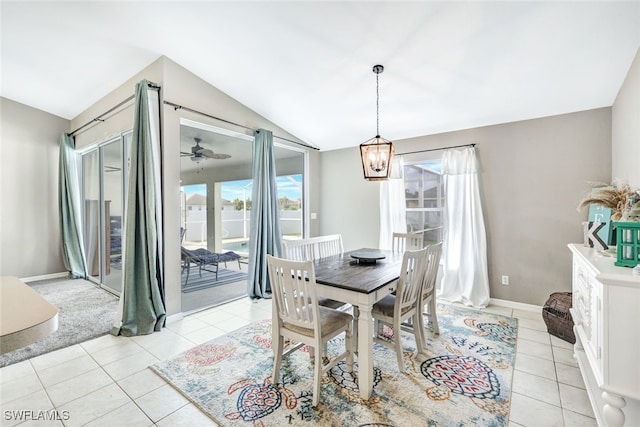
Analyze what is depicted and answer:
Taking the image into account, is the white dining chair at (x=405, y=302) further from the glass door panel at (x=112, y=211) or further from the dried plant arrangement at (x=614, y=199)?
the glass door panel at (x=112, y=211)

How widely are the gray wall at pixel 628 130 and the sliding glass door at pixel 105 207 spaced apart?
5.19 m

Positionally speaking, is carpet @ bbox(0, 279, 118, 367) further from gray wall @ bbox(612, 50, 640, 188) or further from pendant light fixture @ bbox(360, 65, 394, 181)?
gray wall @ bbox(612, 50, 640, 188)

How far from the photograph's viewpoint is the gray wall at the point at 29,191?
4.50 metres

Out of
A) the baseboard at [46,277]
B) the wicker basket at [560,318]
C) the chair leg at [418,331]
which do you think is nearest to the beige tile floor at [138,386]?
the wicker basket at [560,318]

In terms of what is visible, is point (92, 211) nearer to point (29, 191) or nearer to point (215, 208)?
point (29, 191)

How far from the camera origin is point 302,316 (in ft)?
6.35

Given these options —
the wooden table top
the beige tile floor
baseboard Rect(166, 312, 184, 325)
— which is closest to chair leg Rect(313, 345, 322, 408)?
the wooden table top

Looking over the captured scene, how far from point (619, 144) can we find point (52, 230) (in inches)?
314

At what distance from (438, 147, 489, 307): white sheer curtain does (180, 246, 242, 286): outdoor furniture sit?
307cm

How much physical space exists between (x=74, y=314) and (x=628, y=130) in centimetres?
597

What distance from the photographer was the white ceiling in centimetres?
215

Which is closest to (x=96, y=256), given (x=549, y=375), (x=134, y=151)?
(x=134, y=151)

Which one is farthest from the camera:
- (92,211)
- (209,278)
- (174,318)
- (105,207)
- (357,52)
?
(92,211)

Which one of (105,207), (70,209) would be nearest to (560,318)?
(105,207)
